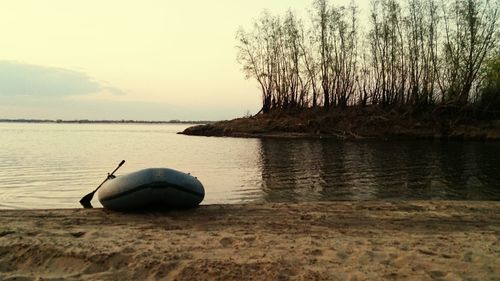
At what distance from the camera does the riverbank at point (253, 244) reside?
16.6 ft

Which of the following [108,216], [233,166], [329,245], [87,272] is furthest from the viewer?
[233,166]

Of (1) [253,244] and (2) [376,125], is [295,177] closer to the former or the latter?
(1) [253,244]

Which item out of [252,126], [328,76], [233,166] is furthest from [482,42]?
[233,166]

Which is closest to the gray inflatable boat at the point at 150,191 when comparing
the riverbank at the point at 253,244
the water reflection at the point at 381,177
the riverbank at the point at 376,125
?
the riverbank at the point at 253,244

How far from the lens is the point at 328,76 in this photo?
5306cm

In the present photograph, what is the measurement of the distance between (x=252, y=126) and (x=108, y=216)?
150 ft

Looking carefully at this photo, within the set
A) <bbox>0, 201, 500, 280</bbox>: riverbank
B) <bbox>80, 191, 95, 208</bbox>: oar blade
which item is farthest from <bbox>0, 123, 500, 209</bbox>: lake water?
<bbox>0, 201, 500, 280</bbox>: riverbank

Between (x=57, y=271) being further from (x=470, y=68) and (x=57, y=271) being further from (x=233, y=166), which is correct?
(x=470, y=68)

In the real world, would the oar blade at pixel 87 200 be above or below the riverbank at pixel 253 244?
below

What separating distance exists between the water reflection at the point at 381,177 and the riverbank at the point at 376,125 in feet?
51.1

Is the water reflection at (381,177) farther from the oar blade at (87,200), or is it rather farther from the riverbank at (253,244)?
the oar blade at (87,200)

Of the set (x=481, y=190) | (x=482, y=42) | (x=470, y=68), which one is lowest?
(x=481, y=190)

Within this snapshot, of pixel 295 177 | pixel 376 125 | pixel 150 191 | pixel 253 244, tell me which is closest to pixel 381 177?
pixel 295 177

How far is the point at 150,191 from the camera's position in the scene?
8344 mm
